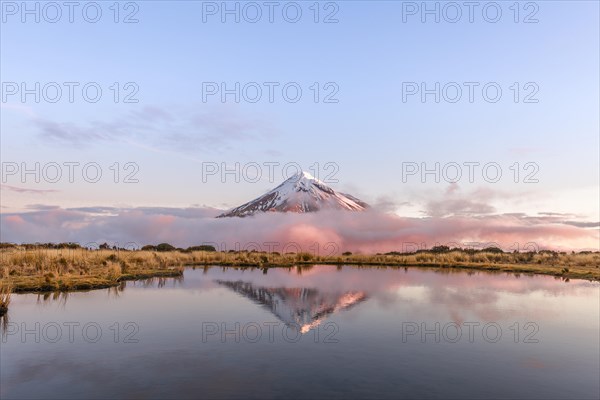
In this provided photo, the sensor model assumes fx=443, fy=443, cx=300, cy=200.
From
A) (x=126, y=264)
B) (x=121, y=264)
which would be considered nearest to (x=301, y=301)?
(x=126, y=264)

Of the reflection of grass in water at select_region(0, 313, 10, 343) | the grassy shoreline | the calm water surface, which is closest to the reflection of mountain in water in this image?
the calm water surface

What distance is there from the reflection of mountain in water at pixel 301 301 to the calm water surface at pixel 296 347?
11 centimetres

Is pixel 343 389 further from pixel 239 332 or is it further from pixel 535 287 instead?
pixel 535 287

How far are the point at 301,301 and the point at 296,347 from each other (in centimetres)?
931

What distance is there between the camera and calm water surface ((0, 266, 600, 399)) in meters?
10.5

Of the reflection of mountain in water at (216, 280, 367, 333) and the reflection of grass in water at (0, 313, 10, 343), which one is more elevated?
the reflection of grass in water at (0, 313, 10, 343)

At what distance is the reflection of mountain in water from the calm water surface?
11 cm

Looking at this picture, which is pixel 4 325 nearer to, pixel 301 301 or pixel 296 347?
pixel 296 347

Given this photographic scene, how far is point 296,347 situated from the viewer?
46.2 feet

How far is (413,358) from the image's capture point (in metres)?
13.1

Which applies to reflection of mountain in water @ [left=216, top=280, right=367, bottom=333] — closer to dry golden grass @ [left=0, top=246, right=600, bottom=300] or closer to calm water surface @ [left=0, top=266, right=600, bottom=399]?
calm water surface @ [left=0, top=266, right=600, bottom=399]

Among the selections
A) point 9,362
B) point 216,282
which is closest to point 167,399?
point 9,362

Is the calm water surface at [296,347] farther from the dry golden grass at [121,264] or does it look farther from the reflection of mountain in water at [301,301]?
the dry golden grass at [121,264]

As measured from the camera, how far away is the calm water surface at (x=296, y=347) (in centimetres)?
1053
